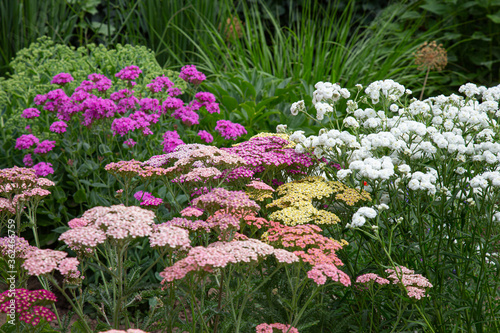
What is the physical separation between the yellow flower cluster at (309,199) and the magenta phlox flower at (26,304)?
1029 millimetres

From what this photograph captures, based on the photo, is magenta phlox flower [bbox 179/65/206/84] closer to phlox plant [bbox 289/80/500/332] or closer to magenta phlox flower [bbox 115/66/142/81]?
magenta phlox flower [bbox 115/66/142/81]

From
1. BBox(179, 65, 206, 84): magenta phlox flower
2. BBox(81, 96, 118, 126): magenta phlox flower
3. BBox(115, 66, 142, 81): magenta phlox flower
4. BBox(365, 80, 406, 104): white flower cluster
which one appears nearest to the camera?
BBox(365, 80, 406, 104): white flower cluster

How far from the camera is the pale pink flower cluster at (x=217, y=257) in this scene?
1595 mm

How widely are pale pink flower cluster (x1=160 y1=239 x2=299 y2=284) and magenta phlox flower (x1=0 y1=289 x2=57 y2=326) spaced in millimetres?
422

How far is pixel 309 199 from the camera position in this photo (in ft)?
7.57

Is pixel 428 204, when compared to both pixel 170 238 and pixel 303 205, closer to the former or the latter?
pixel 303 205

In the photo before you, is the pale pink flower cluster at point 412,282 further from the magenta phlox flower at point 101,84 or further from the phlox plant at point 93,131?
the magenta phlox flower at point 101,84

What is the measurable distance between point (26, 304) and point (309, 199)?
4.28 ft

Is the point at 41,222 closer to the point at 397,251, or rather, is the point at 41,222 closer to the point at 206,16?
the point at 397,251

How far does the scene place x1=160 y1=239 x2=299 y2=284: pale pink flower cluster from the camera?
1.59 m

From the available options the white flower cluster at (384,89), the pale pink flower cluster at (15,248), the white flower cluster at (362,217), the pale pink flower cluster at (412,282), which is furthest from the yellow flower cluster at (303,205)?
the pale pink flower cluster at (15,248)

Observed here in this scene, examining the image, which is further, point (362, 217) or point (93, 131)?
point (93, 131)

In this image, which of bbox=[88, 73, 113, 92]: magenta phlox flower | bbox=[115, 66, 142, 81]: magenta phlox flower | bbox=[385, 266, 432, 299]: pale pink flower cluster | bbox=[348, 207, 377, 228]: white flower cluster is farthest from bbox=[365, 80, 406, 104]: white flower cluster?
bbox=[88, 73, 113, 92]: magenta phlox flower

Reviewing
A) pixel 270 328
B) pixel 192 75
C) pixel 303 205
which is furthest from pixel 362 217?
pixel 192 75
